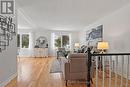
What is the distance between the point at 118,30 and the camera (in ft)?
18.3

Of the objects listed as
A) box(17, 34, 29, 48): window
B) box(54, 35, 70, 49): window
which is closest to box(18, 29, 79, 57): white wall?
box(17, 34, 29, 48): window

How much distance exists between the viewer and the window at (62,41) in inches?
518

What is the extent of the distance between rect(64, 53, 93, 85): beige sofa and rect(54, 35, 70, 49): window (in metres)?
8.95

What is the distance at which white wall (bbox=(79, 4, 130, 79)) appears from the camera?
16.3ft

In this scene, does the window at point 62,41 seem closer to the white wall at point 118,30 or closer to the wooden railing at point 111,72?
the white wall at point 118,30

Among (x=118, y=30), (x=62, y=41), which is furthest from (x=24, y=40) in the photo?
(x=118, y=30)

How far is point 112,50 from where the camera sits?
20.1 feet

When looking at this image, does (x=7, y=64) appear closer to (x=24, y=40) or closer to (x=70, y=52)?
(x=70, y=52)

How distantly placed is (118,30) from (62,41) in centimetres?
801

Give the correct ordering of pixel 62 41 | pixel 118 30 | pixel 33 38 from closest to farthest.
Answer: pixel 118 30 → pixel 33 38 → pixel 62 41

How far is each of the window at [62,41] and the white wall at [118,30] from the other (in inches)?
258

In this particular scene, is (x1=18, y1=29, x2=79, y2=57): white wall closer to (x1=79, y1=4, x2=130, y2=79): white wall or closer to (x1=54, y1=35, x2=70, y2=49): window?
(x1=54, y1=35, x2=70, y2=49): window

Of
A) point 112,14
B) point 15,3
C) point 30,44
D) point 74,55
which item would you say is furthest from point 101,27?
point 30,44

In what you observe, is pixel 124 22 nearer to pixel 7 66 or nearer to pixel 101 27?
pixel 101 27
